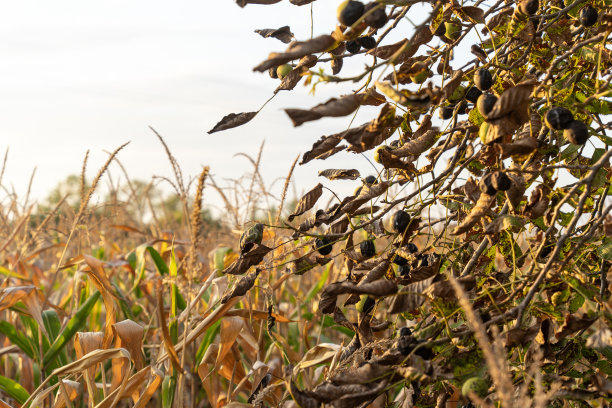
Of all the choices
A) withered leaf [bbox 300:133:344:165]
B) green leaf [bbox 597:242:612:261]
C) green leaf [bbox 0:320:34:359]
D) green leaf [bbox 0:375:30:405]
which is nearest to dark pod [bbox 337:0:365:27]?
withered leaf [bbox 300:133:344:165]

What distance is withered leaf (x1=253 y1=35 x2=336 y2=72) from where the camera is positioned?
2.90 feet

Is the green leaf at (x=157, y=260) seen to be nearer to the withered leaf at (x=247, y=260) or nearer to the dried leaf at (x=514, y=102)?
the withered leaf at (x=247, y=260)

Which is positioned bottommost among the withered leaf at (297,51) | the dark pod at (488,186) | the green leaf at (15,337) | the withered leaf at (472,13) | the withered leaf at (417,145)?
the green leaf at (15,337)

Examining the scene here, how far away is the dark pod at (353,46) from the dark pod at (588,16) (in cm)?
42

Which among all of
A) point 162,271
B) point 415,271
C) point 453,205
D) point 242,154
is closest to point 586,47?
point 453,205

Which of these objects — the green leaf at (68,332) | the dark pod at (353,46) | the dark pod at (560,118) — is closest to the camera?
the dark pod at (560,118)

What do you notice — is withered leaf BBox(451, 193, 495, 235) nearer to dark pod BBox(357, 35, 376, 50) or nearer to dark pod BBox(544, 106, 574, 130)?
dark pod BBox(544, 106, 574, 130)

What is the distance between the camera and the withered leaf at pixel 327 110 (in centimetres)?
85

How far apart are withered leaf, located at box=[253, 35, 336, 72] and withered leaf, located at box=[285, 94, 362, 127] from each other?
8 cm

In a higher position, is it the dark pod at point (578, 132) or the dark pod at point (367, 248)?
the dark pod at point (578, 132)

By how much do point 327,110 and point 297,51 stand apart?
94 mm

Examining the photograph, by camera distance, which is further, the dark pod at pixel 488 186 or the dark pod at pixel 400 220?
the dark pod at pixel 400 220

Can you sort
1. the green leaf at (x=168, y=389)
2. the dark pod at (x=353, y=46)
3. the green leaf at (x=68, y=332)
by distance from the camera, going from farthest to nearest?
the green leaf at (x=68, y=332) < the green leaf at (x=168, y=389) < the dark pod at (x=353, y=46)

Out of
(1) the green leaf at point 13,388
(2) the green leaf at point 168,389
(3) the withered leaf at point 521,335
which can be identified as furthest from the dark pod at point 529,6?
(1) the green leaf at point 13,388
